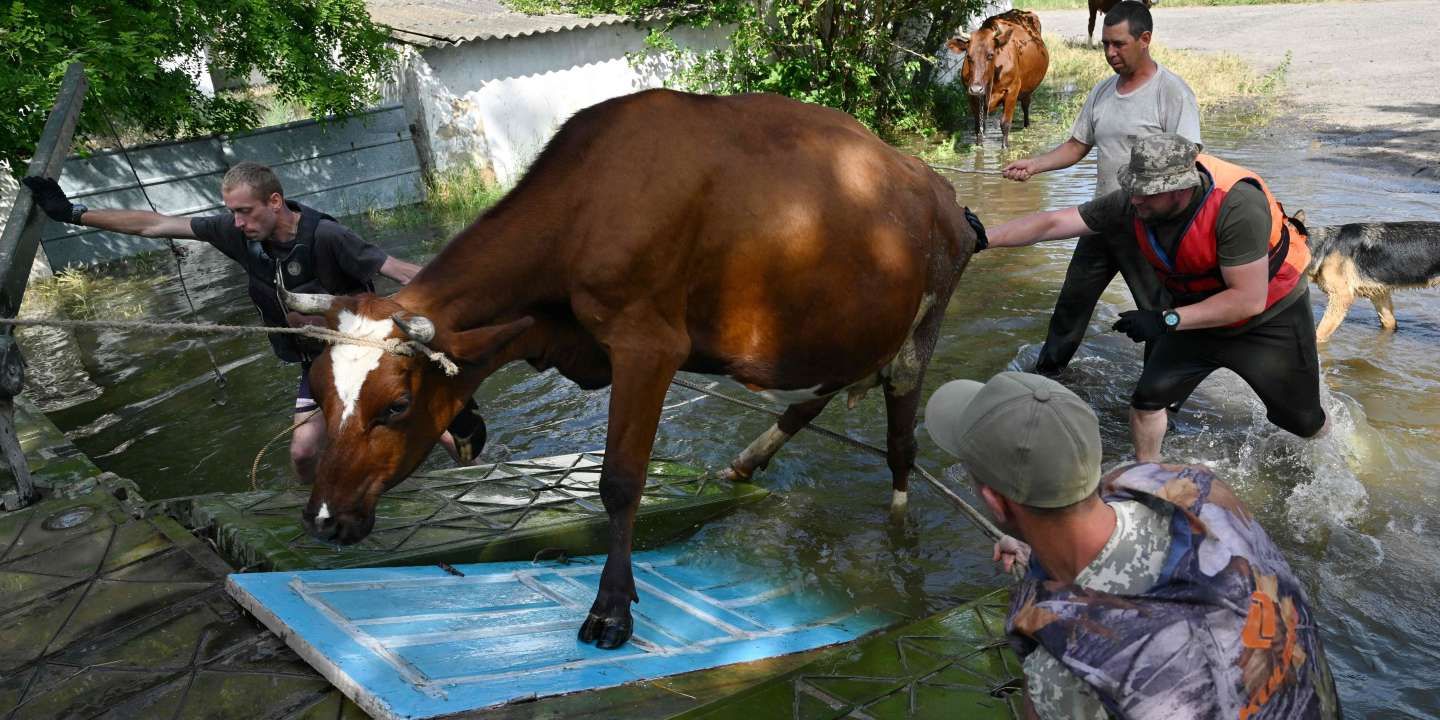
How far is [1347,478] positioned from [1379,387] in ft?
5.02

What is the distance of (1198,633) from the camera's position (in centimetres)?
170

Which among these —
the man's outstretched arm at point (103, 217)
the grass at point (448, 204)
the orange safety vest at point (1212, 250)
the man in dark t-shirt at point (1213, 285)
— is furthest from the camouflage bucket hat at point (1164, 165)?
the grass at point (448, 204)

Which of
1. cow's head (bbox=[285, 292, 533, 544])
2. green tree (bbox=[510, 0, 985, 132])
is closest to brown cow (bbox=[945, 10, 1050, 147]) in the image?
green tree (bbox=[510, 0, 985, 132])

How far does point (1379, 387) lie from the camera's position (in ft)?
20.0

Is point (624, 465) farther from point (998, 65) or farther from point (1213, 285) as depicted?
point (998, 65)

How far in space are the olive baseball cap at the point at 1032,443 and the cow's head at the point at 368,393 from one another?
1.97 m

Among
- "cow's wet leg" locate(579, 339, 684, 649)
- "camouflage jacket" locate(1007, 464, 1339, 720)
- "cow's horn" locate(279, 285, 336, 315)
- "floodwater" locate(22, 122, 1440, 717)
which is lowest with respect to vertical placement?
"floodwater" locate(22, 122, 1440, 717)

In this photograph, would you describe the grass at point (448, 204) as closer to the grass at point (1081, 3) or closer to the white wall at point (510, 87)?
the white wall at point (510, 87)

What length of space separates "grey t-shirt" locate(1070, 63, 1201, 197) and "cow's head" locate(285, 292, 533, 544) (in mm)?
3478

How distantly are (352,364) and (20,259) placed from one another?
7.89ft

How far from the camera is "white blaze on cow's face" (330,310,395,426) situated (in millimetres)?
3221

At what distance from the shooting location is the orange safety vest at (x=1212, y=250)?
387 cm

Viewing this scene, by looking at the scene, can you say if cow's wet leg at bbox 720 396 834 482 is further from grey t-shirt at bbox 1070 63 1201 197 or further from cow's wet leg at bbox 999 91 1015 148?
cow's wet leg at bbox 999 91 1015 148

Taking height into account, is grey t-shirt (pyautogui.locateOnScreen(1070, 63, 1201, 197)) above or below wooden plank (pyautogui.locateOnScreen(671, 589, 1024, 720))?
above
